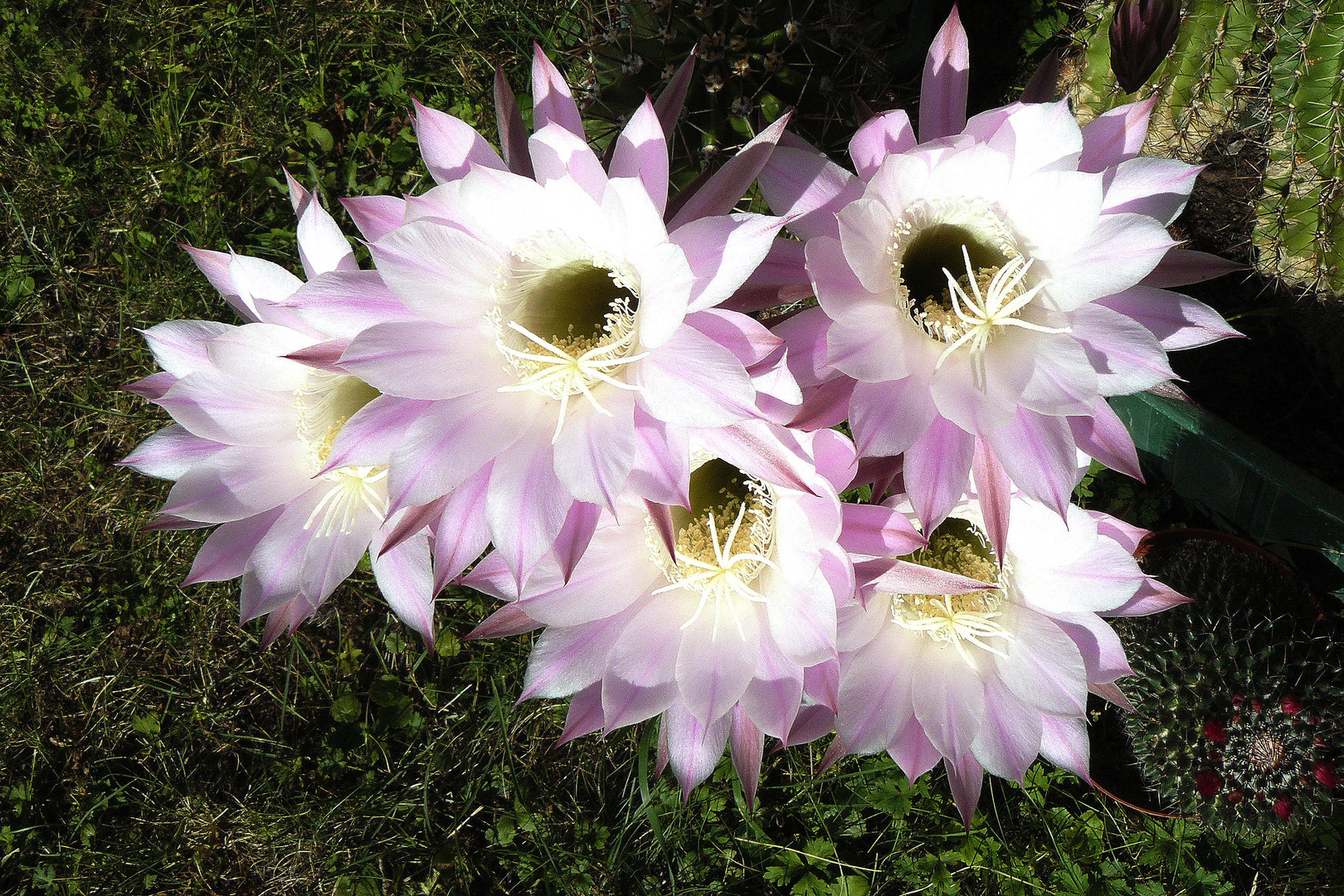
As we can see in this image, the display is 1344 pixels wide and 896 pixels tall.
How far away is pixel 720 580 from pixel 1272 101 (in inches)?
45.2

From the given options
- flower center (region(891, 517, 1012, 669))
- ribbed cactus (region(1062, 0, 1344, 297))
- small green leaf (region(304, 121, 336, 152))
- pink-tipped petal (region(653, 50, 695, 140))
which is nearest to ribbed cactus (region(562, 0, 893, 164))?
pink-tipped petal (region(653, 50, 695, 140))

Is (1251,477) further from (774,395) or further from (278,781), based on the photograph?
(278,781)

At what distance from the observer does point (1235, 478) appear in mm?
1560

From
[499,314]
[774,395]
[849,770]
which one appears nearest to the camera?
[774,395]

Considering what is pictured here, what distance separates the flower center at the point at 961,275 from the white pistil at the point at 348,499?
1.90 ft

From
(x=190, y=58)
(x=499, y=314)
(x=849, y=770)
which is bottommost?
(x=849, y=770)

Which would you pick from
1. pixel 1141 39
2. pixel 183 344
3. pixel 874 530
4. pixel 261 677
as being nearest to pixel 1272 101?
pixel 1141 39

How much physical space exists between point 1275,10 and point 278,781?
91.2 inches

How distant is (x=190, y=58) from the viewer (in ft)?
7.30

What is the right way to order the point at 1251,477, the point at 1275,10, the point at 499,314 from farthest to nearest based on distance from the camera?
the point at 1251,477, the point at 1275,10, the point at 499,314

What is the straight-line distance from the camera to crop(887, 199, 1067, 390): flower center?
0.84 m

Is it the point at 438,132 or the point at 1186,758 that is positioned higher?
the point at 438,132

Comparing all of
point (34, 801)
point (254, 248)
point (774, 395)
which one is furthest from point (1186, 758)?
point (34, 801)

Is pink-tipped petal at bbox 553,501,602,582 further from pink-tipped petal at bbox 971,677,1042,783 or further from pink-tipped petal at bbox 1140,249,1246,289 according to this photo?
pink-tipped petal at bbox 1140,249,1246,289
